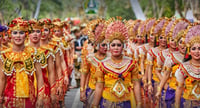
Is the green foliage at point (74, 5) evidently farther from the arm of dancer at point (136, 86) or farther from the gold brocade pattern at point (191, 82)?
the gold brocade pattern at point (191, 82)

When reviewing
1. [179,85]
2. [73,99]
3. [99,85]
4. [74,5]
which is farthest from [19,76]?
[74,5]

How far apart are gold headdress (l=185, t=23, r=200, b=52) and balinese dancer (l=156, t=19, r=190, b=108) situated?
0.24m

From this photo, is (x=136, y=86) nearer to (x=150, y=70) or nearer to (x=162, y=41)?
(x=150, y=70)

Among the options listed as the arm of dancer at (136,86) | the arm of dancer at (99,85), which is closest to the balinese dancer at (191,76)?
the arm of dancer at (136,86)

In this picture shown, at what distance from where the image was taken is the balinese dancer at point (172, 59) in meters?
7.78

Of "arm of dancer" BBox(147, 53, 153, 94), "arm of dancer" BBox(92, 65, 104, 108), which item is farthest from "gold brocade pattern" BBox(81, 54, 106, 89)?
"arm of dancer" BBox(92, 65, 104, 108)

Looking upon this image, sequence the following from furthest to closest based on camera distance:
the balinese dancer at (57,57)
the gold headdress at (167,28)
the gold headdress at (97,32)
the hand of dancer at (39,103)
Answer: the gold headdress at (167,28), the balinese dancer at (57,57), the gold headdress at (97,32), the hand of dancer at (39,103)

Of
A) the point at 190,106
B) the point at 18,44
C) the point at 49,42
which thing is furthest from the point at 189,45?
the point at 49,42

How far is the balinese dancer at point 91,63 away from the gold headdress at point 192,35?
1.67 m

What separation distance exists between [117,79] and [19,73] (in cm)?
163

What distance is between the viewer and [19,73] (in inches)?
259

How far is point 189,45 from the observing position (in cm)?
669

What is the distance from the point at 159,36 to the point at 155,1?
28413mm

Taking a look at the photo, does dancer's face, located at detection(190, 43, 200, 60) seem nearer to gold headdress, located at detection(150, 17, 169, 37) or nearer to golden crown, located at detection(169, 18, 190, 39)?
golden crown, located at detection(169, 18, 190, 39)
